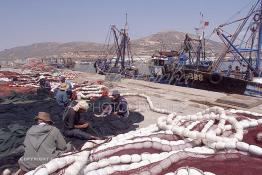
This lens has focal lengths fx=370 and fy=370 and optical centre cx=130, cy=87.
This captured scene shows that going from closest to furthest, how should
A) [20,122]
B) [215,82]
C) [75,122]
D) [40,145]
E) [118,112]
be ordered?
[40,145], [75,122], [20,122], [118,112], [215,82]

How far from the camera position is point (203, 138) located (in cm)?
447

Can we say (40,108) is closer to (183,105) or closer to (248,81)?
(183,105)

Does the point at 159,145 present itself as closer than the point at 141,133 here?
Yes

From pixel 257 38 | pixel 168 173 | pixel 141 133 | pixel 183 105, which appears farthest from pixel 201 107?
pixel 257 38

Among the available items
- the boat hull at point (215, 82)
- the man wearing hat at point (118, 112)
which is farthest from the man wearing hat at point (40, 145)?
the boat hull at point (215, 82)

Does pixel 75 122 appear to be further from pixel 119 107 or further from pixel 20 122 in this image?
pixel 119 107

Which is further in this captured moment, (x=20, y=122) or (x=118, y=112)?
(x=118, y=112)

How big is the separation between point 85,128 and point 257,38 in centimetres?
1608

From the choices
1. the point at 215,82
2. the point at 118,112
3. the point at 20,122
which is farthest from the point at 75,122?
the point at 215,82

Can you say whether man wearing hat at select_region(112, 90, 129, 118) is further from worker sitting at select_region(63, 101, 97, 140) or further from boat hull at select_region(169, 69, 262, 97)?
boat hull at select_region(169, 69, 262, 97)

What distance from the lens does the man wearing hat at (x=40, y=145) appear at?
4.59 meters

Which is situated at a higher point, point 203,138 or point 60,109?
point 203,138

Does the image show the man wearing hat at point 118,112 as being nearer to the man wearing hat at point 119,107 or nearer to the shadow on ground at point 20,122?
the man wearing hat at point 119,107

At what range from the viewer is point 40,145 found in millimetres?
4656
